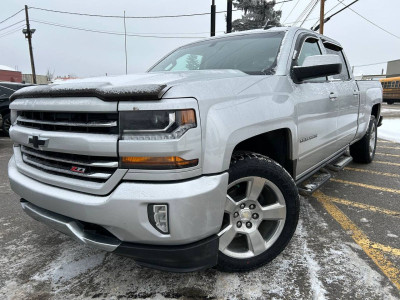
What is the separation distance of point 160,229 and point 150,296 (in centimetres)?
64

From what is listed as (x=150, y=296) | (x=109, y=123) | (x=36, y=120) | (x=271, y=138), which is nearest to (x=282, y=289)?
(x=150, y=296)

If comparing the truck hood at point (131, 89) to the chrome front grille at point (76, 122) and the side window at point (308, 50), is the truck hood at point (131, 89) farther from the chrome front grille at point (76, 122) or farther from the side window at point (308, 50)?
the side window at point (308, 50)

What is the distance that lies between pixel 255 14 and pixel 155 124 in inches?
846

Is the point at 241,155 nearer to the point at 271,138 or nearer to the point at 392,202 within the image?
the point at 271,138

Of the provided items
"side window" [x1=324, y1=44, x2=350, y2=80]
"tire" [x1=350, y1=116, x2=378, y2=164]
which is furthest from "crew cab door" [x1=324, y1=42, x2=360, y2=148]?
"tire" [x1=350, y1=116, x2=378, y2=164]

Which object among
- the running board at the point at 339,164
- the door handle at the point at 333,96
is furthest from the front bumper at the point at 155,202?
the running board at the point at 339,164

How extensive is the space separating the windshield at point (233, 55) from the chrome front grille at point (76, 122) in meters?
1.37

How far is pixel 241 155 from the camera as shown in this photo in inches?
81.8

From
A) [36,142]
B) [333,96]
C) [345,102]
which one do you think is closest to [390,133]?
[345,102]

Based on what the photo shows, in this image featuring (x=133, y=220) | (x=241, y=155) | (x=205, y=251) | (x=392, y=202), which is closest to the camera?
(x=133, y=220)

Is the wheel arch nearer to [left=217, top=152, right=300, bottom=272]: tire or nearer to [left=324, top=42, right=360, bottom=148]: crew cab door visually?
[left=217, top=152, right=300, bottom=272]: tire

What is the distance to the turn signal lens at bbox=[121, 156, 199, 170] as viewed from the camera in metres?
1.63

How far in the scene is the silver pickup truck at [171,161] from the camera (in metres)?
1.64

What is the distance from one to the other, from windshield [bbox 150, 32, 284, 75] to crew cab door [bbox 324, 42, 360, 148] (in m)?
0.96
